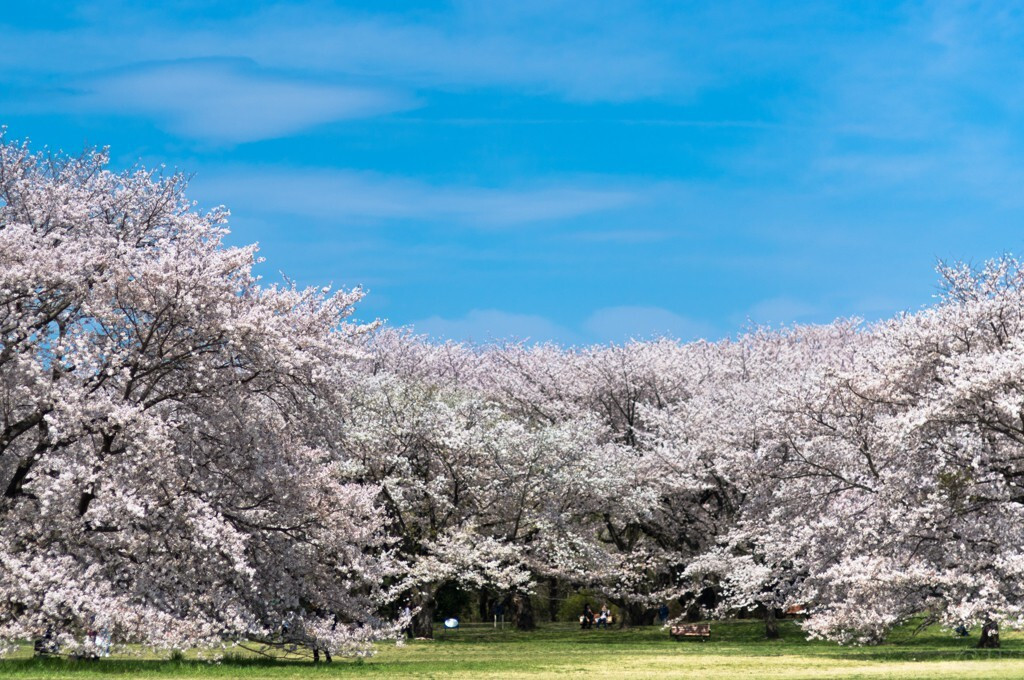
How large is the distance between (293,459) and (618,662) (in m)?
9.67

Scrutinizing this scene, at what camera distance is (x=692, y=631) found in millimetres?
44281

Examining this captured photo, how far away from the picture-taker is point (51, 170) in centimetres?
3033

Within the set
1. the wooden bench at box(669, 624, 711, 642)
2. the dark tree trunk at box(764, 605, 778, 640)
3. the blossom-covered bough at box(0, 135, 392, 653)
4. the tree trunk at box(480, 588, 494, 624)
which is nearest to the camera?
the blossom-covered bough at box(0, 135, 392, 653)

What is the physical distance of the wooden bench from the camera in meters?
44.1

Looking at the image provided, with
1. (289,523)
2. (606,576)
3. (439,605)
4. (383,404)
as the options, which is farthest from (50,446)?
(439,605)

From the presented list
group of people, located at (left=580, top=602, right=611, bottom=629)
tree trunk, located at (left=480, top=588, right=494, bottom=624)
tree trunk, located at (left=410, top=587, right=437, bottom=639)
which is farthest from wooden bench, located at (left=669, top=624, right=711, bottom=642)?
tree trunk, located at (left=480, top=588, right=494, bottom=624)

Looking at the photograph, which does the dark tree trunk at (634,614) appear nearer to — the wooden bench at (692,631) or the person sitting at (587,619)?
the person sitting at (587,619)

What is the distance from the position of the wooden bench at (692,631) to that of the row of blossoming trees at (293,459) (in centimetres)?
205

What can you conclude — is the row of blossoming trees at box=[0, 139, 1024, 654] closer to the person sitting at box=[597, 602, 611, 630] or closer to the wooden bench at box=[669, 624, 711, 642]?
the wooden bench at box=[669, 624, 711, 642]

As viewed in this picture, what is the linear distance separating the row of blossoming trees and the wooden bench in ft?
6.71

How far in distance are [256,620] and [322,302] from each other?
746 centimetres

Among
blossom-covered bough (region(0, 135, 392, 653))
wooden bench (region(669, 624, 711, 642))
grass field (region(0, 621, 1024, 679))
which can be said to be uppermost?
blossom-covered bough (region(0, 135, 392, 653))

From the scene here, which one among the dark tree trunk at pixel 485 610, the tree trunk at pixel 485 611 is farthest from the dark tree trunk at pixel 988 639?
the dark tree trunk at pixel 485 610

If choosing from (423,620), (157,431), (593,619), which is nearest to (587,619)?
(593,619)
